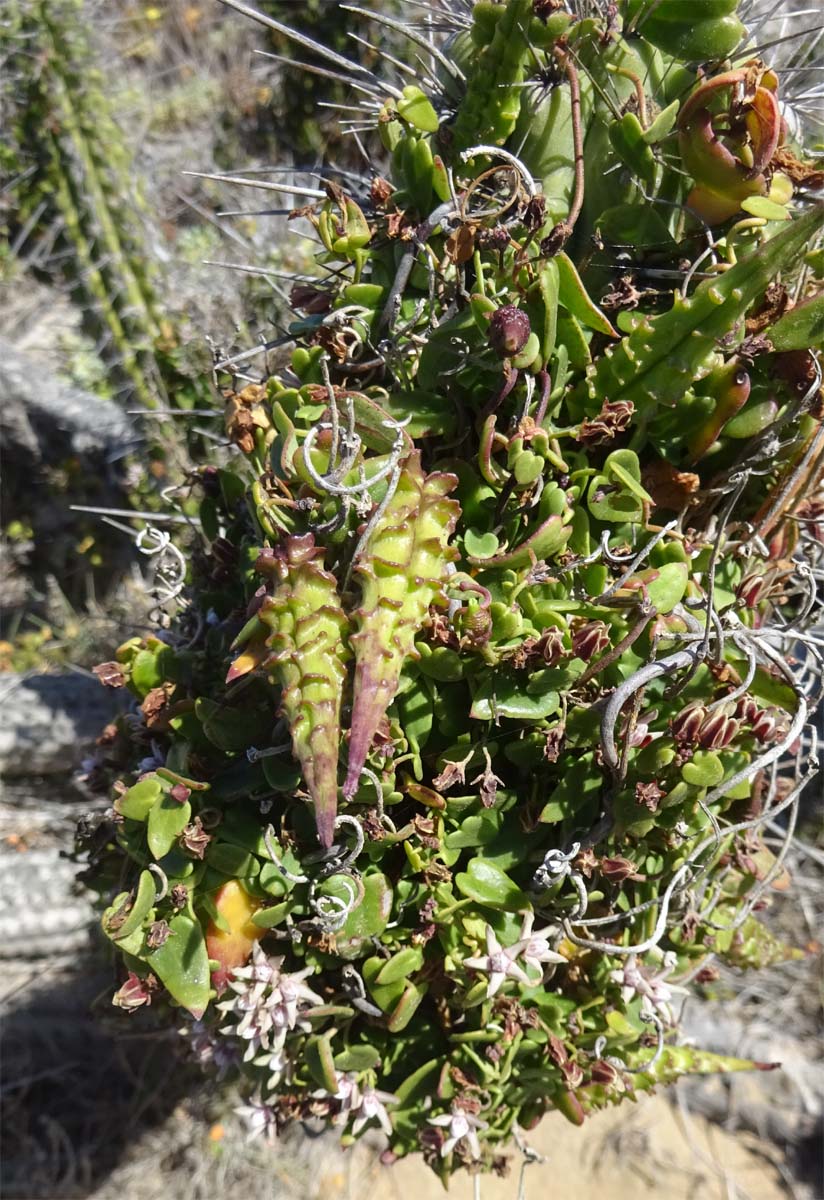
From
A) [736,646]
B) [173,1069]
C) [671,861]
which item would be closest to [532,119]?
[736,646]

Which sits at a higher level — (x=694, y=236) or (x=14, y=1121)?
(x=694, y=236)

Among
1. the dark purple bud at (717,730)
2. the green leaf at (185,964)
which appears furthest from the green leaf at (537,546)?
the green leaf at (185,964)

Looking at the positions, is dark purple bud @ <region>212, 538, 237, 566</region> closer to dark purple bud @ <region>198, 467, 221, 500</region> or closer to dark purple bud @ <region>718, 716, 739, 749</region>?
dark purple bud @ <region>198, 467, 221, 500</region>

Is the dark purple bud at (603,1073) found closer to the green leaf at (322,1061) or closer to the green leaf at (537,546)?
the green leaf at (322,1061)

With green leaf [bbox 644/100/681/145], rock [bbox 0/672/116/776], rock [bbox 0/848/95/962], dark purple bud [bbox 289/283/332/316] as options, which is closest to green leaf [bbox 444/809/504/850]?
dark purple bud [bbox 289/283/332/316]

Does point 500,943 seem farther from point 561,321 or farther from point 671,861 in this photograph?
point 561,321
